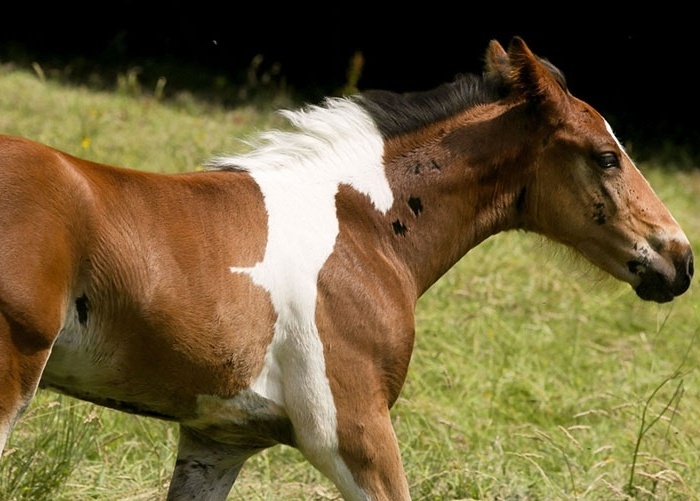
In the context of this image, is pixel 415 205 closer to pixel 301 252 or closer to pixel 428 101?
pixel 428 101

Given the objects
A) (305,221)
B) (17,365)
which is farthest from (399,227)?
(17,365)

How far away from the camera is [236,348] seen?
9.94ft

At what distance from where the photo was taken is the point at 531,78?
11.9 feet

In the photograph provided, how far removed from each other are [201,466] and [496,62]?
162cm

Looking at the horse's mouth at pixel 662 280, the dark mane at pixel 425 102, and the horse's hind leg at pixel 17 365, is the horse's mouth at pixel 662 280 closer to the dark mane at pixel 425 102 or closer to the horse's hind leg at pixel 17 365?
the dark mane at pixel 425 102

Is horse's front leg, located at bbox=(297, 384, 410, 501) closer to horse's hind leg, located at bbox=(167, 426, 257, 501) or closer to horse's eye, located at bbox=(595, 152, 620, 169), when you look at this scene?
horse's hind leg, located at bbox=(167, 426, 257, 501)

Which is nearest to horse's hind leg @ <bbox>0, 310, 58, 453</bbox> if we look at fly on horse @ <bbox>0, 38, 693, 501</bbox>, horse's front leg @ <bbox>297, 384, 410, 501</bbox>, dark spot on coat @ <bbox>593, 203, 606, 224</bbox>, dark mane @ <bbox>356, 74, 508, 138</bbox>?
fly on horse @ <bbox>0, 38, 693, 501</bbox>

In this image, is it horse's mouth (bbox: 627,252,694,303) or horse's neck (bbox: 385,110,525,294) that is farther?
horse's mouth (bbox: 627,252,694,303)

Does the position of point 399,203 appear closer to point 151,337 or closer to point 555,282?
point 151,337

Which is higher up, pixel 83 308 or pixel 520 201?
pixel 520 201

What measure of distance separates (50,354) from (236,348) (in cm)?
49

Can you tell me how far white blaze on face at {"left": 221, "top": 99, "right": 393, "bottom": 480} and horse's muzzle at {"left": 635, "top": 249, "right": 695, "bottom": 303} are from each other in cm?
93

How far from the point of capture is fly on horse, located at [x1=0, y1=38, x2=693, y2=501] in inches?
110

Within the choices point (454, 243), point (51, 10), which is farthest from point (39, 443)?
point (51, 10)
